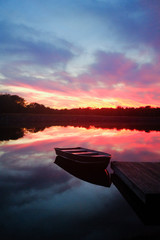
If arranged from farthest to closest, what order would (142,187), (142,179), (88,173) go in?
(88,173)
(142,179)
(142,187)

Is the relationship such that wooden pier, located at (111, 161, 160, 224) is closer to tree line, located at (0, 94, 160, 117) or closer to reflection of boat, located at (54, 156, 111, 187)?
reflection of boat, located at (54, 156, 111, 187)

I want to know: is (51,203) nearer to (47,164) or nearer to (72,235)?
(72,235)

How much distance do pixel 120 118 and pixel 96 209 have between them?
95000 mm

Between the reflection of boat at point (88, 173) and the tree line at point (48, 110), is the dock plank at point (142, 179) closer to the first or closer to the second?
the reflection of boat at point (88, 173)

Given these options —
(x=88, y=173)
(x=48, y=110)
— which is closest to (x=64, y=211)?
(x=88, y=173)

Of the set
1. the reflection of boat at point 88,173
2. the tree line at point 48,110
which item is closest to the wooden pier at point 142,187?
the reflection of boat at point 88,173

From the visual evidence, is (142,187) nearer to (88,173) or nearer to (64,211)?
(64,211)

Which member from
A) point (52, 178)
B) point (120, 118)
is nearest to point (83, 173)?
point (52, 178)

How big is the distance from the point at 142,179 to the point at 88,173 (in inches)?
141

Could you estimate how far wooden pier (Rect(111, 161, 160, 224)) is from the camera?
5676mm

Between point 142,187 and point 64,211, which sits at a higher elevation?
point 142,187

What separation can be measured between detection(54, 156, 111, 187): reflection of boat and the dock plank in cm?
83

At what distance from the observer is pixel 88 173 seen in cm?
984

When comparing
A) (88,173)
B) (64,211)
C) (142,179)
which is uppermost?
(142,179)
